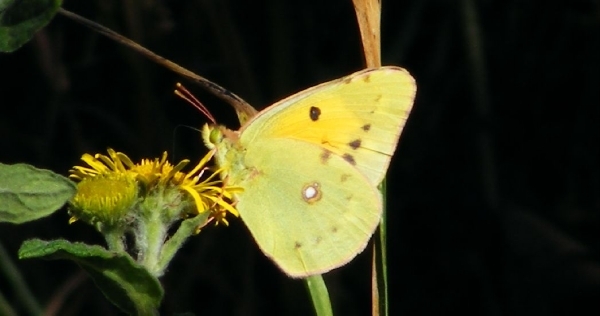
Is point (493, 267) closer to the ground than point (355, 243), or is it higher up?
closer to the ground

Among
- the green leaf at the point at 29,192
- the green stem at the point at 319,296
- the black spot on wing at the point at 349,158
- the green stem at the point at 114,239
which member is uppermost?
the green leaf at the point at 29,192

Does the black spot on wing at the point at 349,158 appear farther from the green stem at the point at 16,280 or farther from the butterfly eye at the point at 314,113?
the green stem at the point at 16,280

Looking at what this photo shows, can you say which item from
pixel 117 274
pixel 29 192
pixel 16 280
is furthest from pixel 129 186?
pixel 16 280

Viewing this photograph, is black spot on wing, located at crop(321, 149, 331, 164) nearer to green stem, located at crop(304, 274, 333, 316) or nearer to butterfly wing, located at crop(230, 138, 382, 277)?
butterfly wing, located at crop(230, 138, 382, 277)

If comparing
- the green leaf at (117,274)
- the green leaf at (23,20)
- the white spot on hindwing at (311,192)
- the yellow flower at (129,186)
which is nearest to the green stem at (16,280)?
the yellow flower at (129,186)

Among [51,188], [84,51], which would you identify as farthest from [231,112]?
[51,188]

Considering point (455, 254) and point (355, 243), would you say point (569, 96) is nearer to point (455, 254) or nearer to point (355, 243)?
point (455, 254)

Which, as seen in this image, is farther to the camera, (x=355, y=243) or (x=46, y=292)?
(x=46, y=292)
